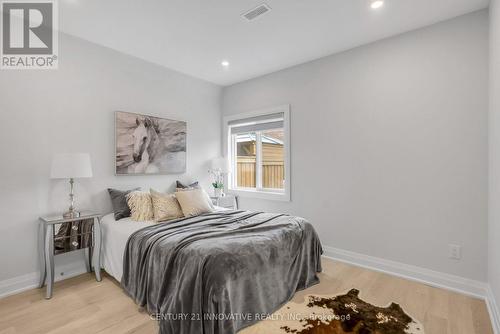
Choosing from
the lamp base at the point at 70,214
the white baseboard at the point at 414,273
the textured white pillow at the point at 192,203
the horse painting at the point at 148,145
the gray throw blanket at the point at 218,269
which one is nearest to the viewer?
the gray throw blanket at the point at 218,269

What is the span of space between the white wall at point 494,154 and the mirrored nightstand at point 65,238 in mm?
3559

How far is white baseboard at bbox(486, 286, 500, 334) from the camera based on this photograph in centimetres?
181

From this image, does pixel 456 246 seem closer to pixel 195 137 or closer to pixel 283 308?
pixel 283 308

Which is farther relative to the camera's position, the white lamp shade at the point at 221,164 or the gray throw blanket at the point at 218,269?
the white lamp shade at the point at 221,164

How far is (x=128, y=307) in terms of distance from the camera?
2.15 metres

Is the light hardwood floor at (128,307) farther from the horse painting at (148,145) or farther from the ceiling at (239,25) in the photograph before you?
the ceiling at (239,25)

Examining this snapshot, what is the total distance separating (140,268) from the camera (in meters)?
2.15

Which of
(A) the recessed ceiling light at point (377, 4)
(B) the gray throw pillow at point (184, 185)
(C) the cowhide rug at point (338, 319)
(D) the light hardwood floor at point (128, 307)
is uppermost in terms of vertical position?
(A) the recessed ceiling light at point (377, 4)

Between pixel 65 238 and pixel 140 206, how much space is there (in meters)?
0.74

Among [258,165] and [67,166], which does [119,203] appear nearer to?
[67,166]

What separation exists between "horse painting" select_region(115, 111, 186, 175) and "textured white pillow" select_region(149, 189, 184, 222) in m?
0.63

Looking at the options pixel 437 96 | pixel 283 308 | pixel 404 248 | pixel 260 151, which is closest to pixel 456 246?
pixel 404 248

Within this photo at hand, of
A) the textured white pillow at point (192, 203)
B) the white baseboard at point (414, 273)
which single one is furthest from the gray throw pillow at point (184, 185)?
the white baseboard at point (414, 273)

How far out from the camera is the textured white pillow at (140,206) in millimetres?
2782
